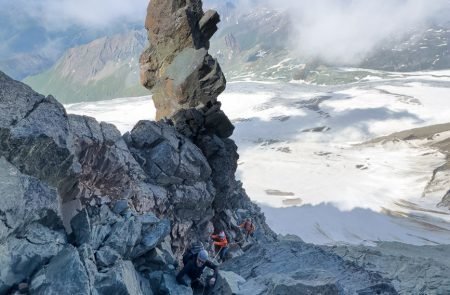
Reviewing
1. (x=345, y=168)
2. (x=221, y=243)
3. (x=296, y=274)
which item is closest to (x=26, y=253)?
(x=296, y=274)

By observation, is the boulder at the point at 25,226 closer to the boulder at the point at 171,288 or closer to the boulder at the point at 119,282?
the boulder at the point at 119,282

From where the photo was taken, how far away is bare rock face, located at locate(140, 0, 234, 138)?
2919 centimetres

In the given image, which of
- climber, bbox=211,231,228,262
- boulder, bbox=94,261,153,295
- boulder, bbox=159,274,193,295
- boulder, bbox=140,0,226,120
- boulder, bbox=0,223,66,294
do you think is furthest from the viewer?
boulder, bbox=140,0,226,120

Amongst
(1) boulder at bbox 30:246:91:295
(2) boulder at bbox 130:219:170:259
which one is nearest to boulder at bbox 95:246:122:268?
(1) boulder at bbox 30:246:91:295

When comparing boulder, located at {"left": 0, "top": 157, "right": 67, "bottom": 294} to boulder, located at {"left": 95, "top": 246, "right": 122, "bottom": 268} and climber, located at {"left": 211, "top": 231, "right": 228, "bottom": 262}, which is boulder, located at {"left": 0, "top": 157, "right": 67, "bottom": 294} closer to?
boulder, located at {"left": 95, "top": 246, "right": 122, "bottom": 268}

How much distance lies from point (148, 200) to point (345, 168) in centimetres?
10355

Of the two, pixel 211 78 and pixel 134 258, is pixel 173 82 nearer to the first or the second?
pixel 211 78

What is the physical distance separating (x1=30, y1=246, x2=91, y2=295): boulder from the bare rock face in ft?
55.9

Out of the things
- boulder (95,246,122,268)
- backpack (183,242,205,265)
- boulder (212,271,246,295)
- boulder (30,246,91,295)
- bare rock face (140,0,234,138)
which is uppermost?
bare rock face (140,0,234,138)

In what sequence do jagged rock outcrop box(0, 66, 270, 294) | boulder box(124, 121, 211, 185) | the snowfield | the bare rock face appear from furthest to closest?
1. the snowfield
2. the bare rock face
3. boulder box(124, 121, 211, 185)
4. jagged rock outcrop box(0, 66, 270, 294)

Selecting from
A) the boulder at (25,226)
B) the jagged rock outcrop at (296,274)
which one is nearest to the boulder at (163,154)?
the jagged rock outcrop at (296,274)

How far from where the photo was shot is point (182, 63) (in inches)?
1205

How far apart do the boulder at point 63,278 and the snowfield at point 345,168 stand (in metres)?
58.1

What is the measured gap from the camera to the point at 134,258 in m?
14.6
